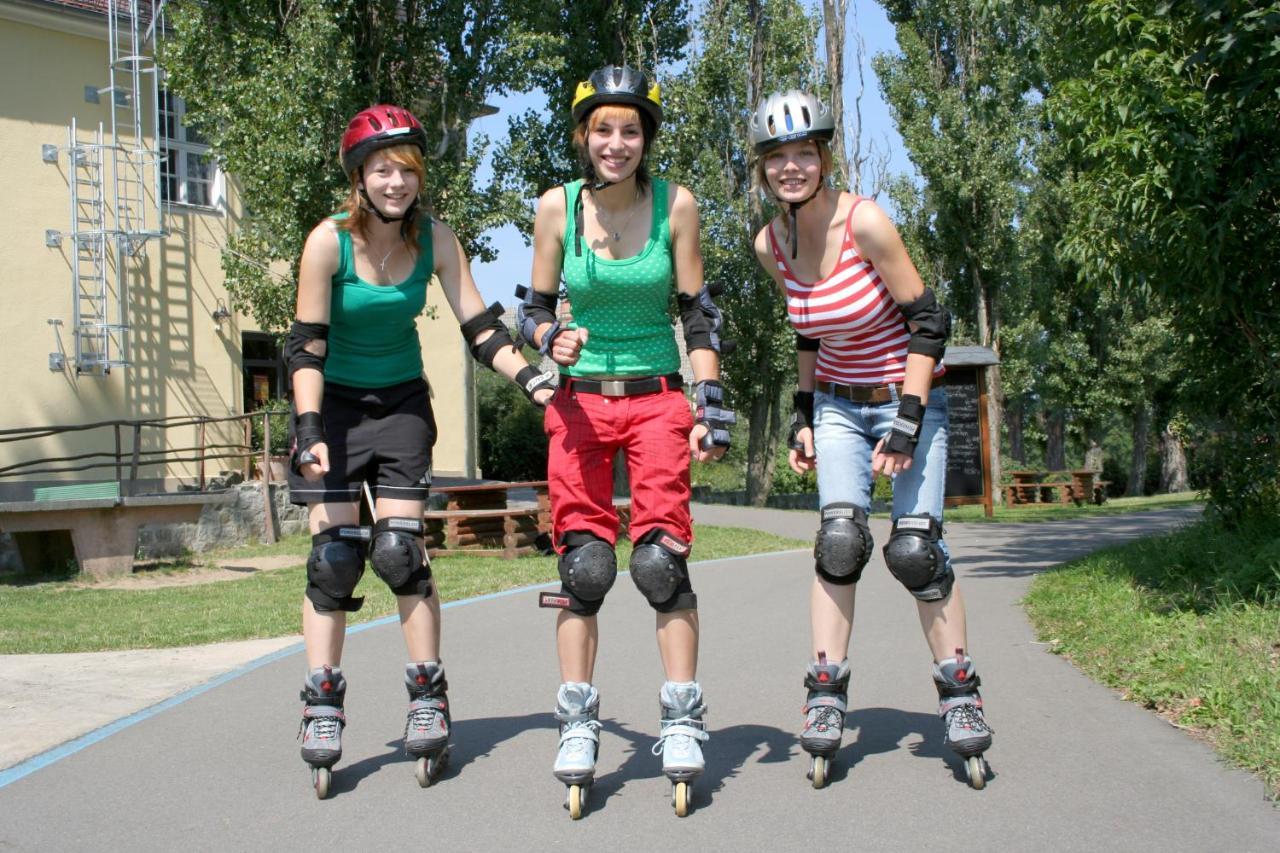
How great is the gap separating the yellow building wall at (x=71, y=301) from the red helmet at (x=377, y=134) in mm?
14967

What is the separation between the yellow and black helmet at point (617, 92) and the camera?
3824 millimetres

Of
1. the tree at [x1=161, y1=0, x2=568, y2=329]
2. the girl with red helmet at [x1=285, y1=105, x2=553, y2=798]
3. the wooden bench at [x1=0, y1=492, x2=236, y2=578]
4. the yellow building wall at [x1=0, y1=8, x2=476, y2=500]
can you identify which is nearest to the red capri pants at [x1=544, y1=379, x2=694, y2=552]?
the girl with red helmet at [x1=285, y1=105, x2=553, y2=798]

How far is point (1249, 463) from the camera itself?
8312 millimetres

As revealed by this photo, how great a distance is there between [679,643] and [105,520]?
33.8 feet

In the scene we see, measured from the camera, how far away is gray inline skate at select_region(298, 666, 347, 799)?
12.3 ft

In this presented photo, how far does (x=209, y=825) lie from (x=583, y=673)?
1121mm

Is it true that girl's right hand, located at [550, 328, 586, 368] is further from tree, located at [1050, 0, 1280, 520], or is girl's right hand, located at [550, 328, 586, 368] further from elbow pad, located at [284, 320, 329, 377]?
tree, located at [1050, 0, 1280, 520]

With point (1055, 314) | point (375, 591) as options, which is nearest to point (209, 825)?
point (375, 591)

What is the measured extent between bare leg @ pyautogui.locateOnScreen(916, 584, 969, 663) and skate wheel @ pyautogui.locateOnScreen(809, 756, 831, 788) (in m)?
0.49

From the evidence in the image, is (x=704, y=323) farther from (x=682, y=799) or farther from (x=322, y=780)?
(x=322, y=780)

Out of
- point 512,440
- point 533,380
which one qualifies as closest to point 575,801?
A: point 533,380

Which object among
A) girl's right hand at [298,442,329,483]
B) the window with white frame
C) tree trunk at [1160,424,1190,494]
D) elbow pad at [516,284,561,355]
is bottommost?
tree trunk at [1160,424,1190,494]

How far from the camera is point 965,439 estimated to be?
60.8 feet

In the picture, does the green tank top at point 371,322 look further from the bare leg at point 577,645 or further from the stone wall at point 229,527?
the stone wall at point 229,527
